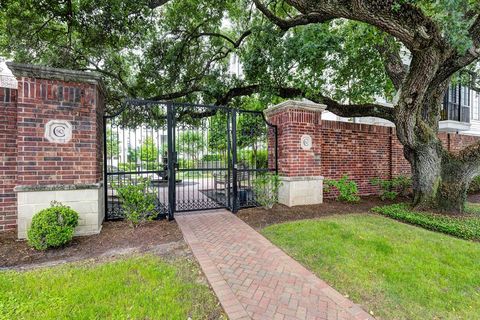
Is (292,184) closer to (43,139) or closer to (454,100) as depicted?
(43,139)

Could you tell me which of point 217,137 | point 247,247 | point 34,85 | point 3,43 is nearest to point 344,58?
point 217,137

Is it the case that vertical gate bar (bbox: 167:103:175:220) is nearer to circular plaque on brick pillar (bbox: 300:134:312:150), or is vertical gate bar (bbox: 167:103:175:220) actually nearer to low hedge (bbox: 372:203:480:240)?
circular plaque on brick pillar (bbox: 300:134:312:150)

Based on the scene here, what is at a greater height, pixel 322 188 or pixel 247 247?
pixel 322 188

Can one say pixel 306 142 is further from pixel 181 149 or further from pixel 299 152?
pixel 181 149

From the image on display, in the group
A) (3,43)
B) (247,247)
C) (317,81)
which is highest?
(3,43)

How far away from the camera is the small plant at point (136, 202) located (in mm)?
4715

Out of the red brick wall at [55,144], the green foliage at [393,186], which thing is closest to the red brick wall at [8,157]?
the red brick wall at [55,144]

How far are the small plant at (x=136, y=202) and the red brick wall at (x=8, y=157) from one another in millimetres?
1785

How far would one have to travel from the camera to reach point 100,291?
2.53 m

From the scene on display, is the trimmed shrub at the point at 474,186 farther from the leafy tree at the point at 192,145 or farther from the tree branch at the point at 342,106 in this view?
the leafy tree at the point at 192,145

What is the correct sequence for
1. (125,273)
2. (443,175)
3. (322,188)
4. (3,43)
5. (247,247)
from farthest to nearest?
(3,43) → (322,188) → (443,175) → (247,247) → (125,273)

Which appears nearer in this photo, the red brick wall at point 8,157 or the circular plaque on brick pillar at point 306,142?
the red brick wall at point 8,157

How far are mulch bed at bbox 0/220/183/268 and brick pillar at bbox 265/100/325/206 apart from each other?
3.22 m

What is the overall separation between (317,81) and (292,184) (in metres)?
3.28
